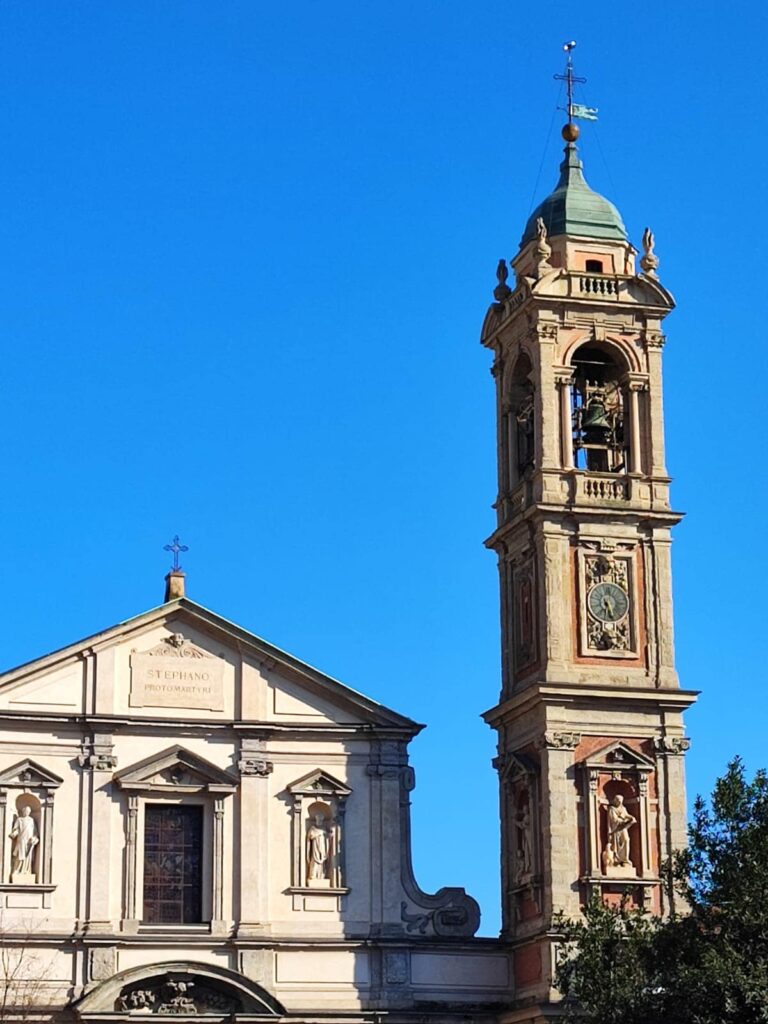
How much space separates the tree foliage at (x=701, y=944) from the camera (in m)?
31.2

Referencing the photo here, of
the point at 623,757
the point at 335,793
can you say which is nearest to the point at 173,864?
the point at 335,793

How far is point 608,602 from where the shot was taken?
38.7 m

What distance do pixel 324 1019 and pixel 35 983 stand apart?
15.4 feet

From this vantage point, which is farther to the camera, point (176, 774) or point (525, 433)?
point (525, 433)

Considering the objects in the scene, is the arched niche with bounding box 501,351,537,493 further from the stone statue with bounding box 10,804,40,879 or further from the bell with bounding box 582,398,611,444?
the stone statue with bounding box 10,804,40,879

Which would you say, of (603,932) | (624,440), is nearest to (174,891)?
(603,932)

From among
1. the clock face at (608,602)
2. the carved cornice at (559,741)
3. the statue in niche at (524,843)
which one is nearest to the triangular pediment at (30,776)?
the statue in niche at (524,843)

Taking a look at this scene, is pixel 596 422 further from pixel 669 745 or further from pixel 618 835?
pixel 618 835

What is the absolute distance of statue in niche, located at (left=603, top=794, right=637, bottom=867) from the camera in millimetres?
37281

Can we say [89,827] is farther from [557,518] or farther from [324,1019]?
[557,518]

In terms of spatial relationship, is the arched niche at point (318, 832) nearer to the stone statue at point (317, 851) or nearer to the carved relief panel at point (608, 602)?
the stone statue at point (317, 851)

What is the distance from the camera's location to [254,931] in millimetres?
37125

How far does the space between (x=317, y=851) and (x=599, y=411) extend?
915cm

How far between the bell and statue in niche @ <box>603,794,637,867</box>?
21.9ft
